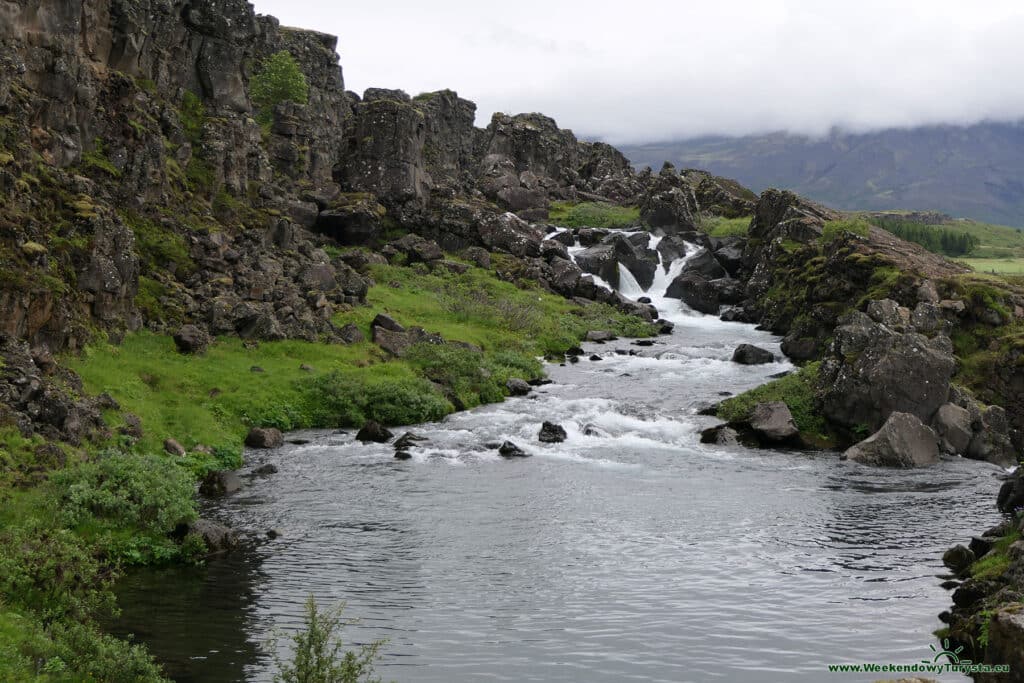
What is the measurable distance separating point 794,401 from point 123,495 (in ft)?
107

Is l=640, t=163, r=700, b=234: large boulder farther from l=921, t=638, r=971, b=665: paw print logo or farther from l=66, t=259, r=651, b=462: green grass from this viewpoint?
l=921, t=638, r=971, b=665: paw print logo

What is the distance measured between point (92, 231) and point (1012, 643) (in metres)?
39.9

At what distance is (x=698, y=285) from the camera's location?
308ft

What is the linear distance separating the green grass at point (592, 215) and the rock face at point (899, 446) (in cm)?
7991

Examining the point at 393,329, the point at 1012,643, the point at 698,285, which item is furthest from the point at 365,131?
the point at 1012,643

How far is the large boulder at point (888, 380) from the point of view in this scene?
41.1 meters

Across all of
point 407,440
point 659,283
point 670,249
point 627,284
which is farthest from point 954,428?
point 670,249

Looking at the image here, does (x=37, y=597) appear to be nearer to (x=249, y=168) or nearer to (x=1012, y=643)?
(x=1012, y=643)

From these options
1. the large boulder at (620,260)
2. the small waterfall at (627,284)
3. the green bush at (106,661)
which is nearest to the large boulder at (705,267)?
the large boulder at (620,260)

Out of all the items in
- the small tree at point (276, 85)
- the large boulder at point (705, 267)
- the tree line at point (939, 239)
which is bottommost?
the large boulder at point (705, 267)

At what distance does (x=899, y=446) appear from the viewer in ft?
125

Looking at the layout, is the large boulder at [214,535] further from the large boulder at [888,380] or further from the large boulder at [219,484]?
the large boulder at [888,380]

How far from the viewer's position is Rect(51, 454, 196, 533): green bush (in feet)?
80.9

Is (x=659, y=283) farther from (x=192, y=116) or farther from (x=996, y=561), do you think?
(x=996, y=561)
